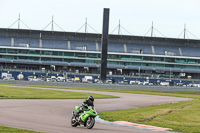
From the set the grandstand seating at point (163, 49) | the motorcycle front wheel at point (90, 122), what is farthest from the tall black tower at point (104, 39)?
the motorcycle front wheel at point (90, 122)

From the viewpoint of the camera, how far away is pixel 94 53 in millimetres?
135625

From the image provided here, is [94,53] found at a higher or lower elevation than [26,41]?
lower

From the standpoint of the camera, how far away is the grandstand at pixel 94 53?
134 m

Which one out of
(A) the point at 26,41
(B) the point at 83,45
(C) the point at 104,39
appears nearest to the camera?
(C) the point at 104,39

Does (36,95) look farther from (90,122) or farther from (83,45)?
(83,45)

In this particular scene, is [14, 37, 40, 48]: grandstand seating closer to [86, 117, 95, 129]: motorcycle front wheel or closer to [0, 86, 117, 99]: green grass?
[0, 86, 117, 99]: green grass

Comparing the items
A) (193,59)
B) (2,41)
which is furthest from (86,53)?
(193,59)

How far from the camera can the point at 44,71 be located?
12694 centimetres

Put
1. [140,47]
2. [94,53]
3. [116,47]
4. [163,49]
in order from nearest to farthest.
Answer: [94,53] → [116,47] → [140,47] → [163,49]

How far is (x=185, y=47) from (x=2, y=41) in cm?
6682

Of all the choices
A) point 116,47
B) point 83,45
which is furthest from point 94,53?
point 116,47

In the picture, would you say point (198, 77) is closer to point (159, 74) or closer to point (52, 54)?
point (159, 74)

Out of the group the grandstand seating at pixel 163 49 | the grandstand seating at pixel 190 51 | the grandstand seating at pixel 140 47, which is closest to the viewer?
the grandstand seating at pixel 140 47

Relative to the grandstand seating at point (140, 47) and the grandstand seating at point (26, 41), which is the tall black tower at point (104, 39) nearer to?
the grandstand seating at point (140, 47)
